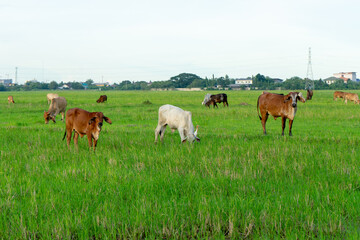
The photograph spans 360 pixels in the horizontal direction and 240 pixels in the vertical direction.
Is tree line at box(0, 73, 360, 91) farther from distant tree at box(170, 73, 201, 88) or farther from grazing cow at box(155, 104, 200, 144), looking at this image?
grazing cow at box(155, 104, 200, 144)

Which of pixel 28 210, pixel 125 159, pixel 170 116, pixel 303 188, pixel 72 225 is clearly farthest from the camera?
pixel 170 116

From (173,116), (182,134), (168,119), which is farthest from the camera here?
(168,119)

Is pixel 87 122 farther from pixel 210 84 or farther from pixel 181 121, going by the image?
pixel 210 84

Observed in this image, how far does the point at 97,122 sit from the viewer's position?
9141 millimetres

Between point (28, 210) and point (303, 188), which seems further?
point (303, 188)

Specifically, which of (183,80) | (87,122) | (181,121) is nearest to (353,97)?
(181,121)

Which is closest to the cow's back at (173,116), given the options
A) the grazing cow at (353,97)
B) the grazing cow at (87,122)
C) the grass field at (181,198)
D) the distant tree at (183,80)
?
the grass field at (181,198)

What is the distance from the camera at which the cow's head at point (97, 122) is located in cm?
893

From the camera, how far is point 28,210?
459 centimetres

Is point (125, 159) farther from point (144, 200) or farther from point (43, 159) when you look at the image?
point (144, 200)

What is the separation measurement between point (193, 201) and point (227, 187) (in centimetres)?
94

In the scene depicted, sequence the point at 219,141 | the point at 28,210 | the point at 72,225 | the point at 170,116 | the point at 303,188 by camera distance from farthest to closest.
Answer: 1. the point at 219,141
2. the point at 170,116
3. the point at 303,188
4. the point at 28,210
5. the point at 72,225

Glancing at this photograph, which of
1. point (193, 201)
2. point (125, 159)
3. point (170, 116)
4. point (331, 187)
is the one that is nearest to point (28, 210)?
point (193, 201)

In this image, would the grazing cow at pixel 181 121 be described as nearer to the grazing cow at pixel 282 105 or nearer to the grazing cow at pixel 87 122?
the grazing cow at pixel 87 122
